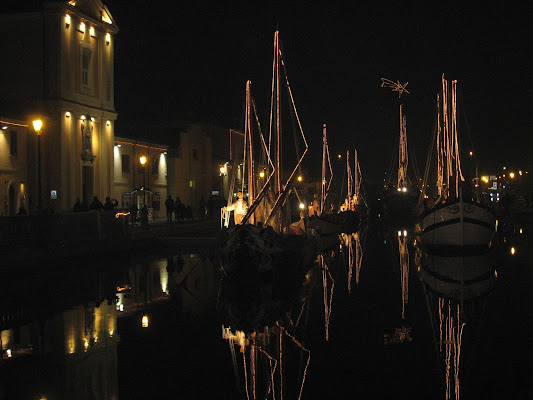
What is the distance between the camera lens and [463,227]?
30797 mm

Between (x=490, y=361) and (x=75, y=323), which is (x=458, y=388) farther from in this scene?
(x=75, y=323)

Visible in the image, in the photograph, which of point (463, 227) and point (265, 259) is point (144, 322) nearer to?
point (265, 259)

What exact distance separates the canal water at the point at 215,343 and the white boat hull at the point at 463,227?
8316 millimetres

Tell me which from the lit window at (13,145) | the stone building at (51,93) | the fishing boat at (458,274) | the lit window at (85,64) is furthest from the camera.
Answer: the lit window at (85,64)

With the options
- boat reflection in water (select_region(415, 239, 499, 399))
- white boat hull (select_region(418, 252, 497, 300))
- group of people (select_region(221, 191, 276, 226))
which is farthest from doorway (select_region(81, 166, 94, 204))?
white boat hull (select_region(418, 252, 497, 300))

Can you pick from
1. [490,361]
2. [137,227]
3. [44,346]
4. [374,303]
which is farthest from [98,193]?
[490,361]

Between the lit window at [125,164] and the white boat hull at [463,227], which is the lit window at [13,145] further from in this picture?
the white boat hull at [463,227]

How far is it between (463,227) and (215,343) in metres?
20.5

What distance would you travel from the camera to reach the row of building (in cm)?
3931

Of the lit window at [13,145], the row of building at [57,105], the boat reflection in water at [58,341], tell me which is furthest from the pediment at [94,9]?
the boat reflection in water at [58,341]

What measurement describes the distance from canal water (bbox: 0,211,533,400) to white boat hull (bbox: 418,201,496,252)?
27.3 feet

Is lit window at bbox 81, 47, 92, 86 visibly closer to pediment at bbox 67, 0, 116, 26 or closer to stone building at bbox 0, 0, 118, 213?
stone building at bbox 0, 0, 118, 213

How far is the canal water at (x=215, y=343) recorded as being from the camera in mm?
9555

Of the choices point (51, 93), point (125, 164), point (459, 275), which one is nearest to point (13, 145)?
point (51, 93)
